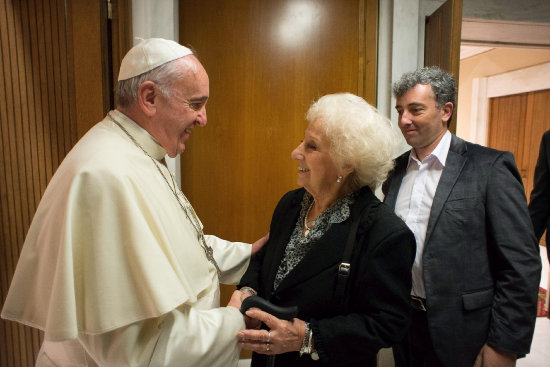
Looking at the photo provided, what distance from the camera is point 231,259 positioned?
68.3 inches

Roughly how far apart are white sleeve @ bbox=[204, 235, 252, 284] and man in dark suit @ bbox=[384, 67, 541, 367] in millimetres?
827

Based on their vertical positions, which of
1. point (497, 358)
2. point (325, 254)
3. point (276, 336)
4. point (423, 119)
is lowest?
point (497, 358)

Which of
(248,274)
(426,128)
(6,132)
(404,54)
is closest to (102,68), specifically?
(6,132)

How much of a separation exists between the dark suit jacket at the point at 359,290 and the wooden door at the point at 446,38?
1.29 metres

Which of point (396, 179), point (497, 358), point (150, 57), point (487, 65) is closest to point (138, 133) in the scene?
point (150, 57)

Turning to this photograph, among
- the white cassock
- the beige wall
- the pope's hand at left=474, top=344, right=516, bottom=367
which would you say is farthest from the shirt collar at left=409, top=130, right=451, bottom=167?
the beige wall

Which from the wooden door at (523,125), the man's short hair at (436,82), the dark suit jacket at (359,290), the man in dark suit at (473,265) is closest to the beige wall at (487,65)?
the wooden door at (523,125)

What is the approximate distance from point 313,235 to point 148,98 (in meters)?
0.80

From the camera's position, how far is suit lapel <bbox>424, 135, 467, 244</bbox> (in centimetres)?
164

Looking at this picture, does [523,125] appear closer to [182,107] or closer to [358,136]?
[358,136]

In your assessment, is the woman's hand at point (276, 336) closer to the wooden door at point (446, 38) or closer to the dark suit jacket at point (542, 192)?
the wooden door at point (446, 38)

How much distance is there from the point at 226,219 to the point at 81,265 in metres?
1.69

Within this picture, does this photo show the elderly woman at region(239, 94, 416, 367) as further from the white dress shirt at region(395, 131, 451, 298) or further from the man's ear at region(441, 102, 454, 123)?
the man's ear at region(441, 102, 454, 123)

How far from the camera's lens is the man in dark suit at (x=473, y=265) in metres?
1.55
